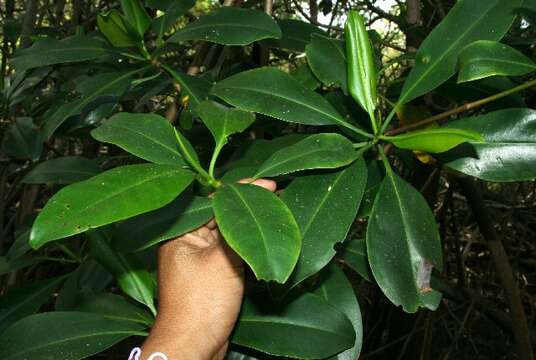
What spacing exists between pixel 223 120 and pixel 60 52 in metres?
0.40

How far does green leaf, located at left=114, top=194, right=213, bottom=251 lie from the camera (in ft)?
2.17

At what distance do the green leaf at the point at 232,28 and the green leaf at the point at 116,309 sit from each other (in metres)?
0.41

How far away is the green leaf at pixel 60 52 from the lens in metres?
0.93

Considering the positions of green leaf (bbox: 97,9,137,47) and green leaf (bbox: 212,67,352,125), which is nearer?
green leaf (bbox: 212,67,352,125)

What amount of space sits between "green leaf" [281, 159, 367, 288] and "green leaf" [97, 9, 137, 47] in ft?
1.32

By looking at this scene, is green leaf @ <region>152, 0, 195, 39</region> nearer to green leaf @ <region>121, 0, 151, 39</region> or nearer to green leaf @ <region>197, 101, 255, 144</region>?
green leaf @ <region>121, 0, 151, 39</region>

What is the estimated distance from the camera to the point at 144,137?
27.4 inches

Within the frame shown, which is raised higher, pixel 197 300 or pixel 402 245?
pixel 402 245

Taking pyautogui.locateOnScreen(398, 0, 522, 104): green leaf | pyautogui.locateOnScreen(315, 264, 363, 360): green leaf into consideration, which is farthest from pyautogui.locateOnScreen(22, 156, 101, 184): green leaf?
pyautogui.locateOnScreen(398, 0, 522, 104): green leaf

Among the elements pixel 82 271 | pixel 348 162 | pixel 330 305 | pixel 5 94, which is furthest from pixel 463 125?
pixel 5 94

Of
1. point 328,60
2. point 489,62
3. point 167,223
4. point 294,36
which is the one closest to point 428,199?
point 294,36

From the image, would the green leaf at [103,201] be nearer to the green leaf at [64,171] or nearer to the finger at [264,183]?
the finger at [264,183]

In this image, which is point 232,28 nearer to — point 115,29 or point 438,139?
point 115,29

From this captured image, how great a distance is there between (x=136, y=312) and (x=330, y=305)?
0.93ft
